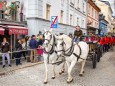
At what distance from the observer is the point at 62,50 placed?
9398 mm

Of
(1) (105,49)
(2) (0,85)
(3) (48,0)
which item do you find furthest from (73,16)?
(2) (0,85)

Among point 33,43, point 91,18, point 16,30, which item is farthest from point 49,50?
point 91,18

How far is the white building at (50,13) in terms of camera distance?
1903cm

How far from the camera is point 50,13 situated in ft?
73.0

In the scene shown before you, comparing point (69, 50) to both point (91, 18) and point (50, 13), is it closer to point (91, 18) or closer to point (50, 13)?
point (50, 13)

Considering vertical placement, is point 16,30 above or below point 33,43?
above

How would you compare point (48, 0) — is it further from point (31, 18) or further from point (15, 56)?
point (15, 56)

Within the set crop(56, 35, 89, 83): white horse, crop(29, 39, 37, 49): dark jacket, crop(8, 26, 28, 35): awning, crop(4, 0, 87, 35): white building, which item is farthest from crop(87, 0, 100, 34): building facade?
crop(56, 35, 89, 83): white horse

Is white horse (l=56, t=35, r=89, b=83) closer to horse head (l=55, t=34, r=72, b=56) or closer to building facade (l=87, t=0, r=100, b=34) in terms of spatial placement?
horse head (l=55, t=34, r=72, b=56)

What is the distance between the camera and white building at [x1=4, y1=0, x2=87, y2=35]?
1903 cm

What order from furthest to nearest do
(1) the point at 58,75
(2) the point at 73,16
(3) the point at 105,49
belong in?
1. (2) the point at 73,16
2. (3) the point at 105,49
3. (1) the point at 58,75

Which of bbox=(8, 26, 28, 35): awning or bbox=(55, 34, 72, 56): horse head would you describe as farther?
bbox=(8, 26, 28, 35): awning

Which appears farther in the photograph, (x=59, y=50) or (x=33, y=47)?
(x=33, y=47)

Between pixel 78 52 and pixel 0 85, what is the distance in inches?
138
